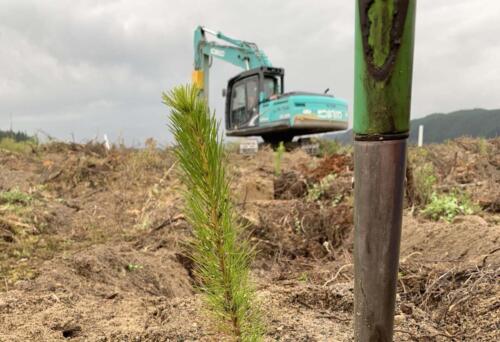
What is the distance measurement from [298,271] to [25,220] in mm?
3167

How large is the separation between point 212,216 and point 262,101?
488 inches

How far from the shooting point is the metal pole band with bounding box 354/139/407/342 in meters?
0.80

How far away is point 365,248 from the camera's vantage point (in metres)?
0.84

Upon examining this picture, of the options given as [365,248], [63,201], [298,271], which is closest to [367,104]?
[365,248]

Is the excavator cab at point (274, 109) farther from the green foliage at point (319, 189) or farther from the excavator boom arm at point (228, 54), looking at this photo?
the green foliage at point (319, 189)

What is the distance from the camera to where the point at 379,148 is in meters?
0.79

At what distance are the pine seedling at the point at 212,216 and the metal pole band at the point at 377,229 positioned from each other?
34cm

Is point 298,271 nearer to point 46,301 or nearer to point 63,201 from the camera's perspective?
point 46,301

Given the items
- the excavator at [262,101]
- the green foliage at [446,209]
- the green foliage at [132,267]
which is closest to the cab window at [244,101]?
the excavator at [262,101]

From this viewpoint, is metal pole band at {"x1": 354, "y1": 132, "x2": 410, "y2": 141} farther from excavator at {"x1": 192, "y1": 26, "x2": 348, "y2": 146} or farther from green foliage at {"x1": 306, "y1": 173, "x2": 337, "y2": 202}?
excavator at {"x1": 192, "y1": 26, "x2": 348, "y2": 146}

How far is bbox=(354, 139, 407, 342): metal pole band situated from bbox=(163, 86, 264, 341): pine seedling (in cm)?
34

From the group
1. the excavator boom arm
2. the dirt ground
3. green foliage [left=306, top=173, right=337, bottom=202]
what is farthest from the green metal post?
the excavator boom arm

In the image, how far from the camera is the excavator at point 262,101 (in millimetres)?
12359

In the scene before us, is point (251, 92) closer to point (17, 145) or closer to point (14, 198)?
point (17, 145)
